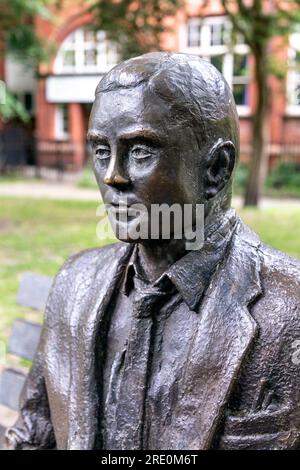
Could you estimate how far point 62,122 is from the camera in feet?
79.6

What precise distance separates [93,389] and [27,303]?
1.43m

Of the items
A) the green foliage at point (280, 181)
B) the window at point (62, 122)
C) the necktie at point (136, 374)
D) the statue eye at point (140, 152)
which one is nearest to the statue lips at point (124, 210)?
the statue eye at point (140, 152)

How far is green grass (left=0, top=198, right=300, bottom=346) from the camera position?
6.70 m

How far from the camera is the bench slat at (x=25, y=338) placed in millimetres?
3078

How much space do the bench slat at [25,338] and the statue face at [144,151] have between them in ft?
5.30

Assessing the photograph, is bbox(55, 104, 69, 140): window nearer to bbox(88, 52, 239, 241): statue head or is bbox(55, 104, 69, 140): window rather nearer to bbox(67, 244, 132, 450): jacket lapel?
bbox(67, 244, 132, 450): jacket lapel

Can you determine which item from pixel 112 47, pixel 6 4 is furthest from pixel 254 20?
pixel 6 4

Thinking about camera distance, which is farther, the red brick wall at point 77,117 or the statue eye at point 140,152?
the red brick wall at point 77,117

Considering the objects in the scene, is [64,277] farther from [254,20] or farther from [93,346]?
[254,20]

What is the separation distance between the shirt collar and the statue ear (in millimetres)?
107

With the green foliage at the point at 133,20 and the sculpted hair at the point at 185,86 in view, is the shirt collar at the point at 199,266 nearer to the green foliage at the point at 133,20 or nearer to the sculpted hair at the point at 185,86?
the sculpted hair at the point at 185,86

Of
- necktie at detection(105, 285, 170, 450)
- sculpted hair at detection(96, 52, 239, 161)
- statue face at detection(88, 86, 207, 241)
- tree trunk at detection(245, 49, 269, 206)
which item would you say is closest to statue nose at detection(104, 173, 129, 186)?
statue face at detection(88, 86, 207, 241)

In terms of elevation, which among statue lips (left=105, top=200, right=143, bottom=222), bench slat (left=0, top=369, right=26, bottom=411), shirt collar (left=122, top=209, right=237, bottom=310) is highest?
statue lips (left=105, top=200, right=143, bottom=222)
